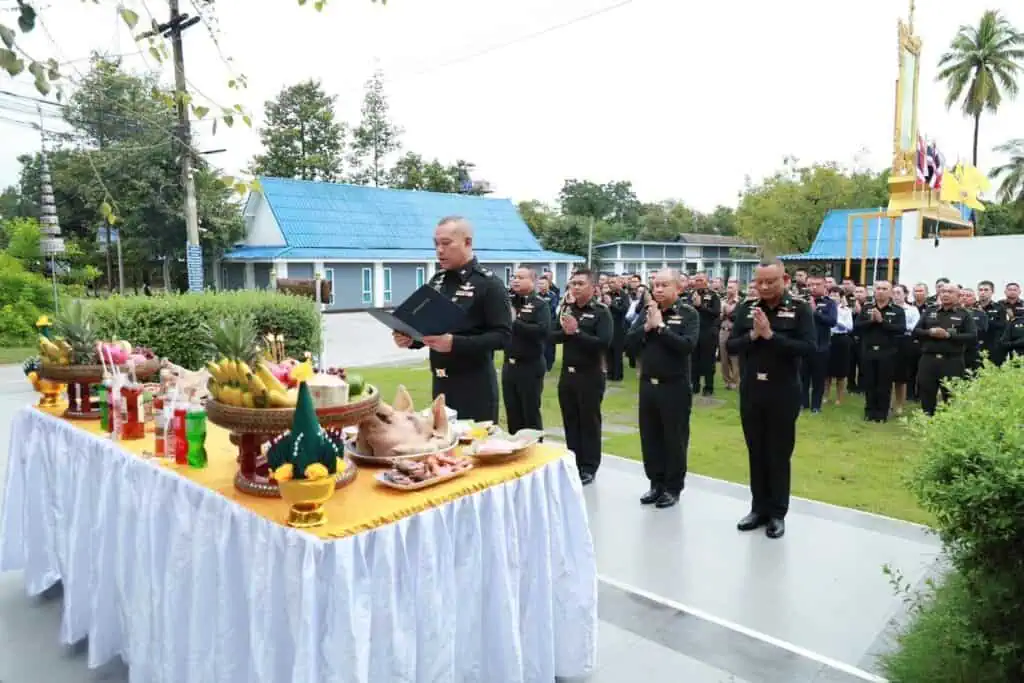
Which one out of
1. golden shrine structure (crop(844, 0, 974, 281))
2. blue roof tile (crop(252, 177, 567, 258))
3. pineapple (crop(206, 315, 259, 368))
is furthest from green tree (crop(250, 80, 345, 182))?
pineapple (crop(206, 315, 259, 368))

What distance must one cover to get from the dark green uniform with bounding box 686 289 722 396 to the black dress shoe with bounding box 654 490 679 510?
5.17 meters

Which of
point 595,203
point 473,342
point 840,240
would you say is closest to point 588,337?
point 473,342

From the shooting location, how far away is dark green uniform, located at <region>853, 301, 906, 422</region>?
8234 millimetres

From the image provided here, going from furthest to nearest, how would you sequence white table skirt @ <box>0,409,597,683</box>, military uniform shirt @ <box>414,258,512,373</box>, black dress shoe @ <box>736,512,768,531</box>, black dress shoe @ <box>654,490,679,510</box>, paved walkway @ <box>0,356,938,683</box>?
black dress shoe @ <box>654,490,679,510</box> < black dress shoe @ <box>736,512,768,531</box> < military uniform shirt @ <box>414,258,512,373</box> < paved walkway @ <box>0,356,938,683</box> < white table skirt @ <box>0,409,597,683</box>

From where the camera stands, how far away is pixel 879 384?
8.27 metres

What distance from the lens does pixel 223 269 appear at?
30.6 metres

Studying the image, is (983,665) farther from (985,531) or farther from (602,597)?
(602,597)

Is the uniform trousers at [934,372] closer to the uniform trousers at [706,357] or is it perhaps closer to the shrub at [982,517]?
the uniform trousers at [706,357]

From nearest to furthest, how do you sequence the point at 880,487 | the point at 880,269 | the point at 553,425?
the point at 880,487
the point at 553,425
the point at 880,269

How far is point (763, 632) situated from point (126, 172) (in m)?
28.3

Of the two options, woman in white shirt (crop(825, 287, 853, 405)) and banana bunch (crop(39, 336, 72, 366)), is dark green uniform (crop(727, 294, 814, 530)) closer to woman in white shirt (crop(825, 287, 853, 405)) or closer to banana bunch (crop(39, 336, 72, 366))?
banana bunch (crop(39, 336, 72, 366))

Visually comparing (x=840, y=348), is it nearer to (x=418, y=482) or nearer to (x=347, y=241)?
(x=418, y=482)

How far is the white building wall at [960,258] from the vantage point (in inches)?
536

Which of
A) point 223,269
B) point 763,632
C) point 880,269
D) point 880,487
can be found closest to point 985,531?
point 763,632
